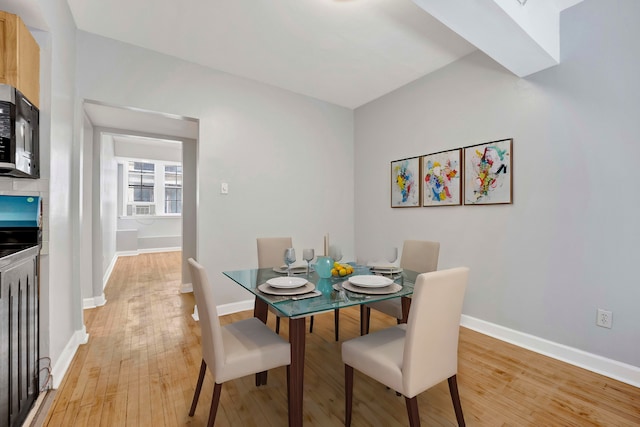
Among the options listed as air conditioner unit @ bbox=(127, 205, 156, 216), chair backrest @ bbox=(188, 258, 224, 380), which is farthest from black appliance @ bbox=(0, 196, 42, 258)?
air conditioner unit @ bbox=(127, 205, 156, 216)

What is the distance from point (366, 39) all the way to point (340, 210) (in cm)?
219

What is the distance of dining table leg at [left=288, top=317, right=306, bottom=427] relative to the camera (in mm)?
1418

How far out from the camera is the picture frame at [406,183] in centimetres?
342

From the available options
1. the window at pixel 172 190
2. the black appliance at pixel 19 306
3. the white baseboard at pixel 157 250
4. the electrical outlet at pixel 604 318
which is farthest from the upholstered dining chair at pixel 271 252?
the window at pixel 172 190

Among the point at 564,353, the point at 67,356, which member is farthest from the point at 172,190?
the point at 564,353

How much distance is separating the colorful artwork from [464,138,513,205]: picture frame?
86 millimetres

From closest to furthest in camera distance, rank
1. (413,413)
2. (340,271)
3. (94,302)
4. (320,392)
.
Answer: (413,413) → (320,392) → (340,271) → (94,302)

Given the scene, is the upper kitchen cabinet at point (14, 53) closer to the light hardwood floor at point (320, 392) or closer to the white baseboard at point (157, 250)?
the light hardwood floor at point (320, 392)

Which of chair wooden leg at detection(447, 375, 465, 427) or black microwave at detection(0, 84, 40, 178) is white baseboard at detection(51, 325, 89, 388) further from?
chair wooden leg at detection(447, 375, 465, 427)

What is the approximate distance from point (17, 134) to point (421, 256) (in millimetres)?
2680

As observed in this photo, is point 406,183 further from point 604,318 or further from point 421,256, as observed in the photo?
point 604,318

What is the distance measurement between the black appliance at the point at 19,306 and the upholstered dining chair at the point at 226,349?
77 cm

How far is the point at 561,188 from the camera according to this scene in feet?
7.56

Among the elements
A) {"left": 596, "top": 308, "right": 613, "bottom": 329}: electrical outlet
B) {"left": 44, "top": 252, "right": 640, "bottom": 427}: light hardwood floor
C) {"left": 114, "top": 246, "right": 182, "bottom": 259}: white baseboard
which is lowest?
{"left": 44, "top": 252, "right": 640, "bottom": 427}: light hardwood floor
